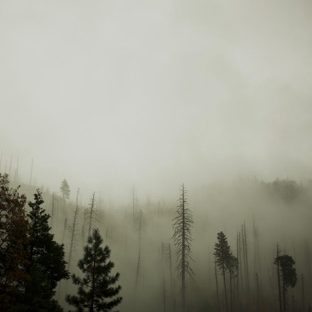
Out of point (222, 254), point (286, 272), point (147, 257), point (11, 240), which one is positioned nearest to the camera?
point (11, 240)

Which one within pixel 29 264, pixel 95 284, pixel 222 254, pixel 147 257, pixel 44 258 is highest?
pixel 147 257

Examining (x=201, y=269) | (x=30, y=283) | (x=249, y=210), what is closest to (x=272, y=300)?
(x=201, y=269)

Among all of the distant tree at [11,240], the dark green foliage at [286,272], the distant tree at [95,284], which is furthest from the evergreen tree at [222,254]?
the distant tree at [11,240]

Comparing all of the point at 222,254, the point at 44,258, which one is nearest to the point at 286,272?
the point at 222,254

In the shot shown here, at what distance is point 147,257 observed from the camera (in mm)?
121250

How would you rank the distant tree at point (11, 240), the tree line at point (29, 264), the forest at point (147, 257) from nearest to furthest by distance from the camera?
the distant tree at point (11, 240), the tree line at point (29, 264), the forest at point (147, 257)

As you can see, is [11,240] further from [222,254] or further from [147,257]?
[147,257]

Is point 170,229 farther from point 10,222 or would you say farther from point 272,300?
point 10,222

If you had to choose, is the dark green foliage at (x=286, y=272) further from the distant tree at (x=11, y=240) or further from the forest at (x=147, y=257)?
the distant tree at (x=11, y=240)

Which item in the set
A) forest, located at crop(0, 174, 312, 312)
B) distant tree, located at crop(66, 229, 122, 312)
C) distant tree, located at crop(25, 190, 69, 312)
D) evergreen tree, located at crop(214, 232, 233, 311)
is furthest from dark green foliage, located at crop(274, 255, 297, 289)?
distant tree, located at crop(25, 190, 69, 312)

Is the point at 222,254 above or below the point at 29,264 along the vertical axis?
above

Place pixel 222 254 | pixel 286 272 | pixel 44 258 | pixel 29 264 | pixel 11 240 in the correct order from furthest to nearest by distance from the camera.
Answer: pixel 286 272 → pixel 222 254 → pixel 44 258 → pixel 29 264 → pixel 11 240

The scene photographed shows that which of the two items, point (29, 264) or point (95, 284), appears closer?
point (29, 264)

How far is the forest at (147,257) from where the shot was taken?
18.8m
